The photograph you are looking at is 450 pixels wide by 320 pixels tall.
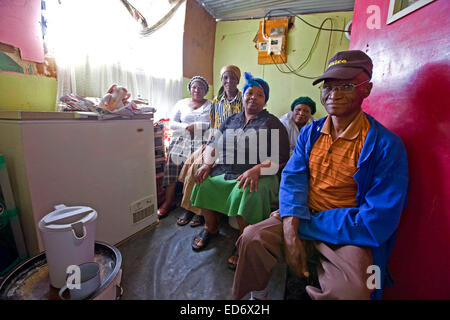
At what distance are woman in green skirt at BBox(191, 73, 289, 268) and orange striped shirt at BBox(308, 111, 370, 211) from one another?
362mm

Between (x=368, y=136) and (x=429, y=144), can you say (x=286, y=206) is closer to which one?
(x=368, y=136)

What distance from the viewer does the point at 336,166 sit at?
39.2 inches

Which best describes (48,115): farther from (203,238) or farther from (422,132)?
(422,132)

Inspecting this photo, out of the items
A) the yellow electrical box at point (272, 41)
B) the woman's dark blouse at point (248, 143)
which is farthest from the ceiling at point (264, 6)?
the woman's dark blouse at point (248, 143)

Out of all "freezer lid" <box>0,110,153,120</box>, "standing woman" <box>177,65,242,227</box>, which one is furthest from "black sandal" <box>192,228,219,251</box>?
"freezer lid" <box>0,110,153,120</box>

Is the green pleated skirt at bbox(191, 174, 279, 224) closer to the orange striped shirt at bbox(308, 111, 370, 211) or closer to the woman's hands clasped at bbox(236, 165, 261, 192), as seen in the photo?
the woman's hands clasped at bbox(236, 165, 261, 192)

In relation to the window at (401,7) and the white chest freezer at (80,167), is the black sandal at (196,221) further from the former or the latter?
the window at (401,7)

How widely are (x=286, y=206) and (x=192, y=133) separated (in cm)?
152

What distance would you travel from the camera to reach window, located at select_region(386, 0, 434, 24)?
88 centimetres

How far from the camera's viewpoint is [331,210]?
Result: 0.95 metres

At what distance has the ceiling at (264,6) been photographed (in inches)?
110

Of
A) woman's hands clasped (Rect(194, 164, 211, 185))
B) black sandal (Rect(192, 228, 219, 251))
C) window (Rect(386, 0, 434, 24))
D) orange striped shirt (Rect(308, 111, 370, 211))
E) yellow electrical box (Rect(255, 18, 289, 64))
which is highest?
yellow electrical box (Rect(255, 18, 289, 64))

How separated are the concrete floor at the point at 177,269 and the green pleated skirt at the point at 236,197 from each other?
0.37m
